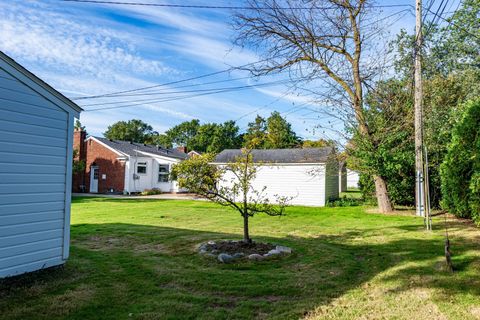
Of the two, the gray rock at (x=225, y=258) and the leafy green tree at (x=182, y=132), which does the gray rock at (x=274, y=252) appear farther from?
the leafy green tree at (x=182, y=132)

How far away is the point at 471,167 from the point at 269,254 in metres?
7.57

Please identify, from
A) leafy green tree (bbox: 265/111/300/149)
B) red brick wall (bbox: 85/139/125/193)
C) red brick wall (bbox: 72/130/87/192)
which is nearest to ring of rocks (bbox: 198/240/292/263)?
red brick wall (bbox: 85/139/125/193)

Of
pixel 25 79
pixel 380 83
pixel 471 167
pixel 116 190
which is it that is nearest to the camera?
pixel 25 79

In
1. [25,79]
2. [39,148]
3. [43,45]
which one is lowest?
[39,148]

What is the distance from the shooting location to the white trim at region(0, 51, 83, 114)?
4.59 m

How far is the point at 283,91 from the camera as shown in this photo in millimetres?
15227

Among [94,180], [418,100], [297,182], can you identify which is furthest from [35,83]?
[94,180]

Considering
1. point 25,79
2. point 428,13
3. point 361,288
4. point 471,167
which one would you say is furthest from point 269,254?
point 428,13

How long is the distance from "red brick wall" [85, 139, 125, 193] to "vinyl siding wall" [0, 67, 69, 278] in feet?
67.3

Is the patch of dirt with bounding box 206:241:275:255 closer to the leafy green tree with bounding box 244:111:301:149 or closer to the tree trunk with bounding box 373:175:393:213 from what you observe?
the tree trunk with bounding box 373:175:393:213

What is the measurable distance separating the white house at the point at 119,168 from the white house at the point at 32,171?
63.0 ft

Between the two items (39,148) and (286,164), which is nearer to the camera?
(39,148)

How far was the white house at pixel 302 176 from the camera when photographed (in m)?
17.6

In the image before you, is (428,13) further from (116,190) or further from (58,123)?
(116,190)
